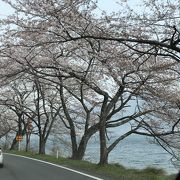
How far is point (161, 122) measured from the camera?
2300cm

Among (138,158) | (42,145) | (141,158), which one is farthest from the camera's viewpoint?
(138,158)

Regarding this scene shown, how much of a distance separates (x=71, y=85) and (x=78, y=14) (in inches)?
463

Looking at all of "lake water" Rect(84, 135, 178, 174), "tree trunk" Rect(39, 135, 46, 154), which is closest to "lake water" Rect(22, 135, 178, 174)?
"lake water" Rect(84, 135, 178, 174)

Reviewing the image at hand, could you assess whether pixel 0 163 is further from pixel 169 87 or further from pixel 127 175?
pixel 169 87

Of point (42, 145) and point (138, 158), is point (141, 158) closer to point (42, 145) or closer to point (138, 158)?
point (138, 158)

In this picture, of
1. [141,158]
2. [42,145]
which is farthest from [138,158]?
[42,145]

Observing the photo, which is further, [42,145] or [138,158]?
[138,158]

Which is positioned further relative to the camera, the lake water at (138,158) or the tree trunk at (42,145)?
the tree trunk at (42,145)

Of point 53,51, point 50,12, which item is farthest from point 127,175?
point 53,51

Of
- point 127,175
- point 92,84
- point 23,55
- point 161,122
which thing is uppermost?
point 23,55

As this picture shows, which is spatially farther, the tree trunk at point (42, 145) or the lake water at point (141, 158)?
the tree trunk at point (42, 145)

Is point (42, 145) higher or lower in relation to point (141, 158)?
higher

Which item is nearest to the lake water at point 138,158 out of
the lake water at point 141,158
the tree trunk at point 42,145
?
the lake water at point 141,158

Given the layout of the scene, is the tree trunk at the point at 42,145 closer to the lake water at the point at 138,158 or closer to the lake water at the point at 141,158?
the lake water at the point at 138,158
